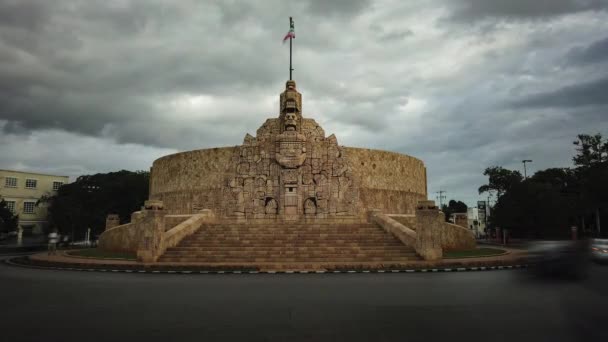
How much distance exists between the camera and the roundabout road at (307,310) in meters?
5.14

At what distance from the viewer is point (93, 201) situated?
166 feet

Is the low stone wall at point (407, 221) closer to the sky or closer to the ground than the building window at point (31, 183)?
closer to the ground

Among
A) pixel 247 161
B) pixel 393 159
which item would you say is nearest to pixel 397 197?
pixel 393 159

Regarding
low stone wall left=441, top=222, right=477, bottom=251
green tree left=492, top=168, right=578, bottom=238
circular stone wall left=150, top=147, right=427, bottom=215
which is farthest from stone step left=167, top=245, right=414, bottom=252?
green tree left=492, top=168, right=578, bottom=238

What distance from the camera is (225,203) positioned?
2350 cm

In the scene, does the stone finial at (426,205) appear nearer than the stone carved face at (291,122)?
Yes

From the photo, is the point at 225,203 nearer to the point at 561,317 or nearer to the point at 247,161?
the point at 247,161

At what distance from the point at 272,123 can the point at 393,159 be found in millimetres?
9824

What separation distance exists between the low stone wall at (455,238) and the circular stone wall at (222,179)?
26.8 ft

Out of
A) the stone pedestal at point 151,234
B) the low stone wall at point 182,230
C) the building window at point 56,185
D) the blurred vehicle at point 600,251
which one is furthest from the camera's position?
the building window at point 56,185

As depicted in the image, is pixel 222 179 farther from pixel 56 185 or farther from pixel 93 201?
pixel 56 185

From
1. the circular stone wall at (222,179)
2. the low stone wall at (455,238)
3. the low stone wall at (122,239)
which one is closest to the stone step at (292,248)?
the low stone wall at (122,239)

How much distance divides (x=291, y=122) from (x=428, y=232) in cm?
1380

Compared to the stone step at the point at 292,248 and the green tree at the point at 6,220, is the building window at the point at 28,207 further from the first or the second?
the stone step at the point at 292,248
